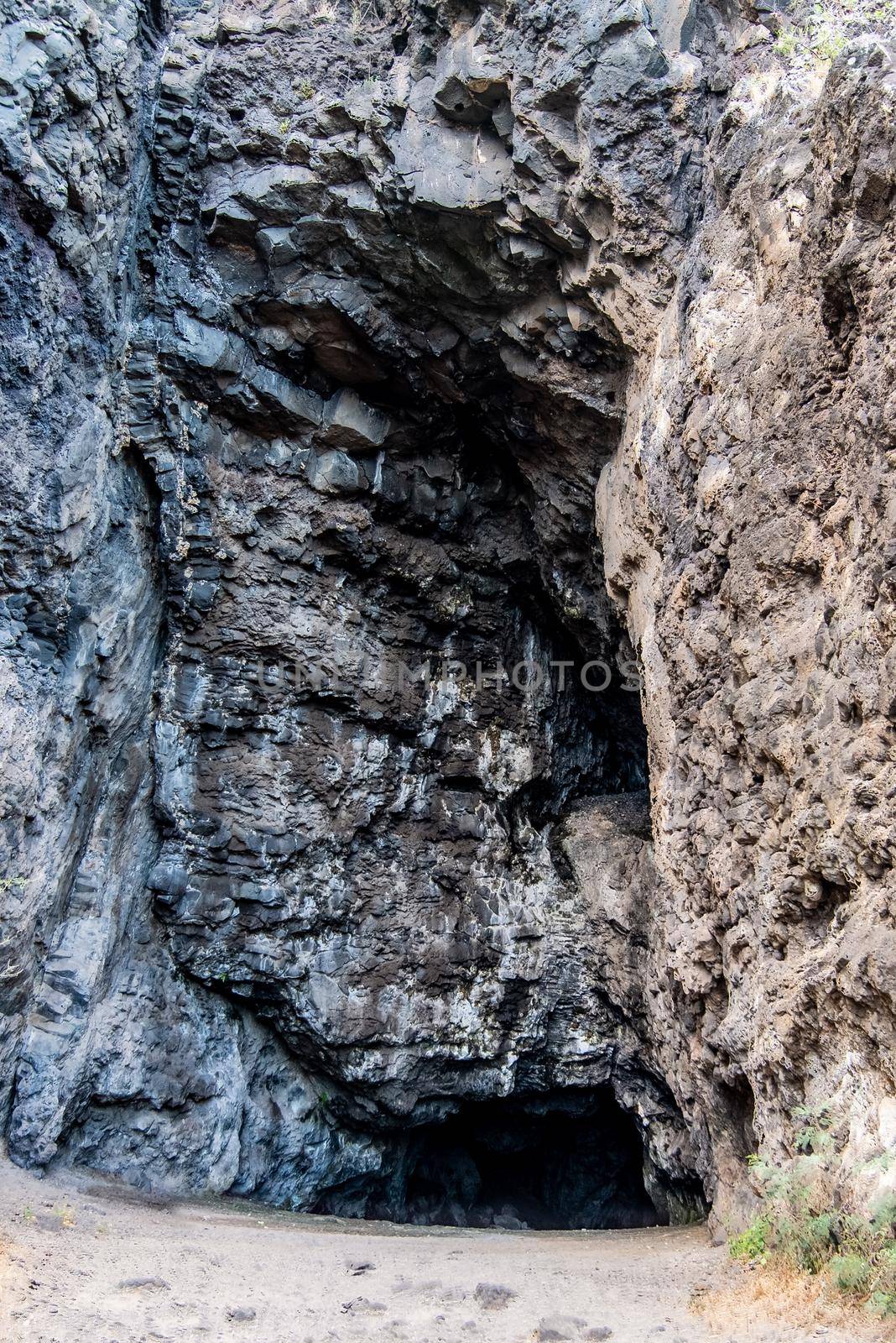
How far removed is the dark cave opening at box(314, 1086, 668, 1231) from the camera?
10.9 m

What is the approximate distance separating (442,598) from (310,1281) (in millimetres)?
6605

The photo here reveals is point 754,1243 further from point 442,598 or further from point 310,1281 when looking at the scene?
point 442,598

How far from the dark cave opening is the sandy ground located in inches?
116

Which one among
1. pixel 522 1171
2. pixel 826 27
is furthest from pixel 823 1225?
pixel 522 1171

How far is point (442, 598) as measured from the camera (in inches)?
422

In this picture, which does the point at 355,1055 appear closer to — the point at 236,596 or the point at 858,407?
the point at 236,596

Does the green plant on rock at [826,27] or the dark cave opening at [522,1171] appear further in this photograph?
the dark cave opening at [522,1171]

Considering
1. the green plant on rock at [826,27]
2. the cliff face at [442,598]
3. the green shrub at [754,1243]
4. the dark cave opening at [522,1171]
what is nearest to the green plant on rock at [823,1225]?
the green shrub at [754,1243]

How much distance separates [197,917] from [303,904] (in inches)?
42.3

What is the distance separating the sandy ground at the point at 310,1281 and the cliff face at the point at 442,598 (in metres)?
1.04

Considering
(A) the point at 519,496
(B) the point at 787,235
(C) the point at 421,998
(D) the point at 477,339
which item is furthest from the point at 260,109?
(C) the point at 421,998

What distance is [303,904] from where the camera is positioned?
10016 mm

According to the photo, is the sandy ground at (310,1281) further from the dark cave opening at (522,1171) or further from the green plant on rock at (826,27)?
the green plant on rock at (826,27)

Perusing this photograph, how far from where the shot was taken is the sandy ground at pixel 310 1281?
16.1ft
